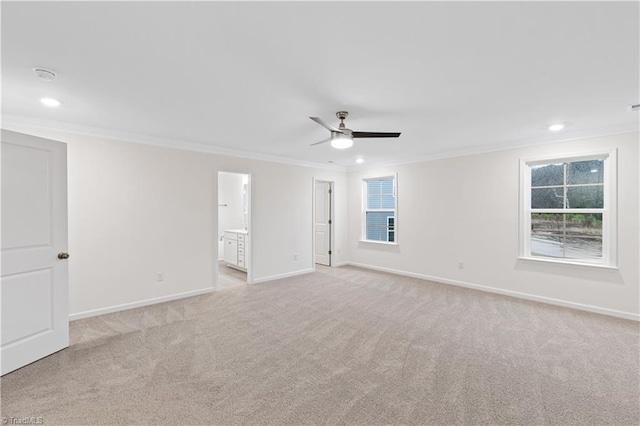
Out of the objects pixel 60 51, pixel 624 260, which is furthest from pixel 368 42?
pixel 624 260

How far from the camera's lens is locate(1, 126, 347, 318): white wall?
3.62m

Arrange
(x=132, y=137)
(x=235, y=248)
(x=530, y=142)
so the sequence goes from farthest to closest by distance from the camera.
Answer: (x=235, y=248) → (x=530, y=142) → (x=132, y=137)

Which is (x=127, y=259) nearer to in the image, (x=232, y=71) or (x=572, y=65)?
(x=232, y=71)

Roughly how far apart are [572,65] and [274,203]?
4.53 m

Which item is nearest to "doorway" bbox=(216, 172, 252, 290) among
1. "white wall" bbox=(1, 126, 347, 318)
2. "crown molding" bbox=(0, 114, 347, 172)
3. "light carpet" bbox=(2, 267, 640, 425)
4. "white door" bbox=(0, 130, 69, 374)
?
"white wall" bbox=(1, 126, 347, 318)

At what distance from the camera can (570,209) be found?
4.10 metres

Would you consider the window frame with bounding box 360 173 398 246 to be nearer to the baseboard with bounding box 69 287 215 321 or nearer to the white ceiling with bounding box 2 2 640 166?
the white ceiling with bounding box 2 2 640 166

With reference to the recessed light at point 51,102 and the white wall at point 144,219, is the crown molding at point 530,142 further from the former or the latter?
the recessed light at point 51,102

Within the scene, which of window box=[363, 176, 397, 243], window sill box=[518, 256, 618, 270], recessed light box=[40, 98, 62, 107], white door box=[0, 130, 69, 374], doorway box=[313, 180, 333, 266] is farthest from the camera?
doorway box=[313, 180, 333, 266]

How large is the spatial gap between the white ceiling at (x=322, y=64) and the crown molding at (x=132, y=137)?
3 cm

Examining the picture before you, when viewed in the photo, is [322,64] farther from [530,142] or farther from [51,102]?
A: [530,142]

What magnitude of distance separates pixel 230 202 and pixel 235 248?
1.80 m

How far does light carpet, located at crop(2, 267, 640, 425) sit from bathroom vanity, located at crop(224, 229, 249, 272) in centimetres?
218

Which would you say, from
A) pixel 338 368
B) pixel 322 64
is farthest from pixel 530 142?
pixel 338 368
